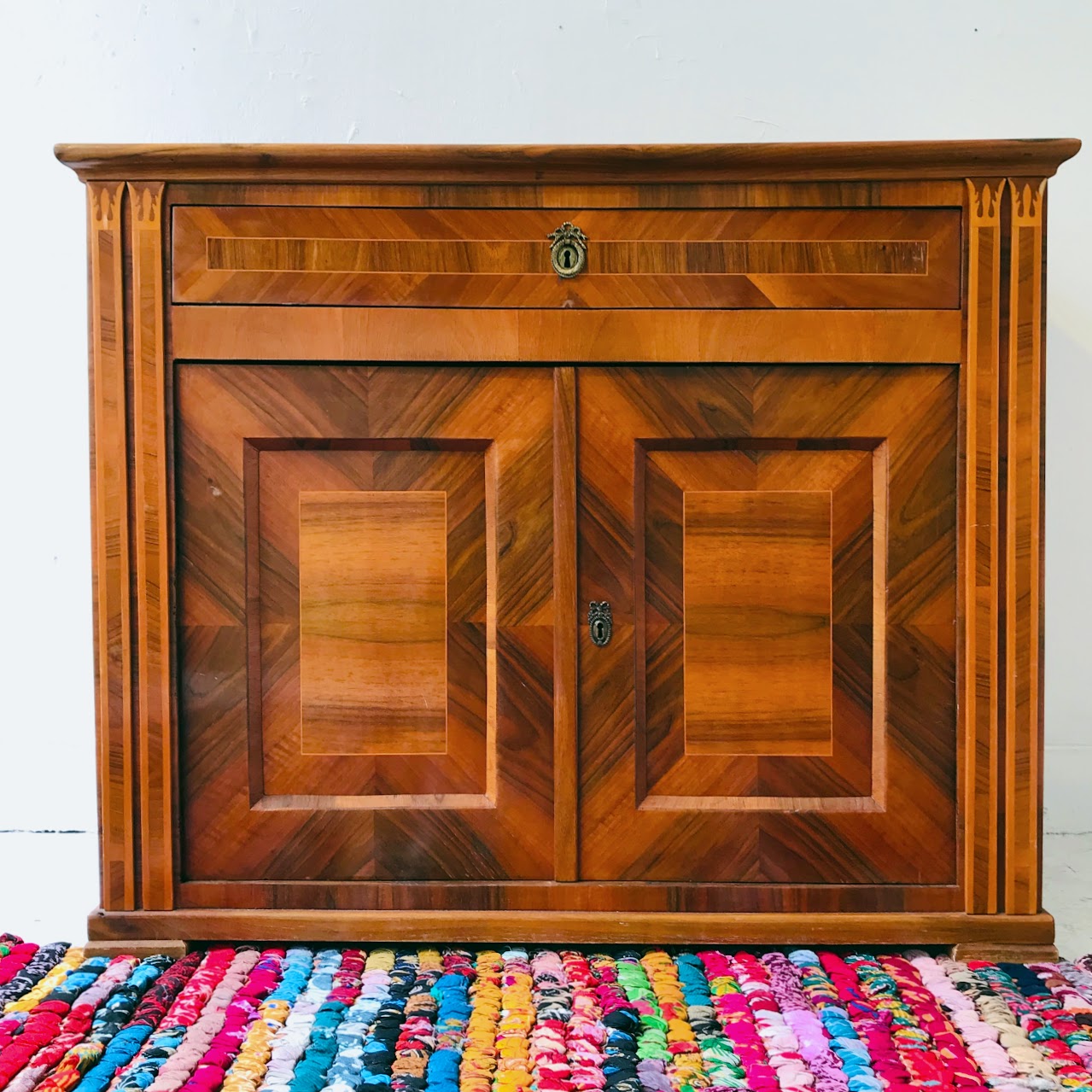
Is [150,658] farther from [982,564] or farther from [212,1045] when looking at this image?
[982,564]

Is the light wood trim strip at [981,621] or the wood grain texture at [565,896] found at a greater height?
the light wood trim strip at [981,621]

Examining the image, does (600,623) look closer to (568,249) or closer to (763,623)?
(763,623)

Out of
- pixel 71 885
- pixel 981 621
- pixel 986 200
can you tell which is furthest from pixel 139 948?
pixel 986 200

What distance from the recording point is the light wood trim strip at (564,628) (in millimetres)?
1215

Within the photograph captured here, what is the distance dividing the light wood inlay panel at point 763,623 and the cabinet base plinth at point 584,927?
228 mm

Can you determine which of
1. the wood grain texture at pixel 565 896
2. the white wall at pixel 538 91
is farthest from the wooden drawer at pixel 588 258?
the wood grain texture at pixel 565 896

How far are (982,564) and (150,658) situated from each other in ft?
3.63

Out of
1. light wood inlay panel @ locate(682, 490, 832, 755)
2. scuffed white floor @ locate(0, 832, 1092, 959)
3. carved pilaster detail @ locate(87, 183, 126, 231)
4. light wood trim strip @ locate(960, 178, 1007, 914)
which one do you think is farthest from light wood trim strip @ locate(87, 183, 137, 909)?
light wood trim strip @ locate(960, 178, 1007, 914)

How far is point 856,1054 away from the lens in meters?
0.97

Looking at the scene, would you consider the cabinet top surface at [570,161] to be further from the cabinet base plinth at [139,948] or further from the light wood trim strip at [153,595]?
the cabinet base plinth at [139,948]

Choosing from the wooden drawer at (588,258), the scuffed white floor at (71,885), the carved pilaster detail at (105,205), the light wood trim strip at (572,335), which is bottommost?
the scuffed white floor at (71,885)

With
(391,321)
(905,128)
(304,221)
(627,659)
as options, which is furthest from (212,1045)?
(905,128)

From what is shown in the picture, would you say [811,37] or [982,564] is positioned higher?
[811,37]

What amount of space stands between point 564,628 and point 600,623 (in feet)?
0.16
